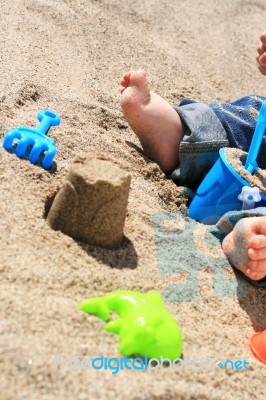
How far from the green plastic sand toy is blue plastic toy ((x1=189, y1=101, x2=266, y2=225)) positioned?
0.54 m

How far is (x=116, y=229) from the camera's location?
1.36 meters

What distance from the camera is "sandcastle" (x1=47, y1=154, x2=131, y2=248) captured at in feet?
4.22

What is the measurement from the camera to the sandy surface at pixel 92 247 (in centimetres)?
106

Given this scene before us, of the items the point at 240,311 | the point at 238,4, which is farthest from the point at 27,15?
the point at 240,311

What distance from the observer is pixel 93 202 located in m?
1.30

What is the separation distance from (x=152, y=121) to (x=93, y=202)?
0.61 metres

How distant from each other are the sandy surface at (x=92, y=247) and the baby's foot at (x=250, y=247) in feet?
0.16

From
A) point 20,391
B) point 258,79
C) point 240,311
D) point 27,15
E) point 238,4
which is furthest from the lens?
point 238,4

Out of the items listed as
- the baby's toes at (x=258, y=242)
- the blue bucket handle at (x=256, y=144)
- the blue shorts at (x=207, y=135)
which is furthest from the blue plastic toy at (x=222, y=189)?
the baby's toes at (x=258, y=242)

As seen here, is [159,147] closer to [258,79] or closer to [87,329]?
[87,329]

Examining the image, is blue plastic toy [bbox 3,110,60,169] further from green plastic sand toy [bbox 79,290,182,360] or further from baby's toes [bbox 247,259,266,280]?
baby's toes [bbox 247,259,266,280]

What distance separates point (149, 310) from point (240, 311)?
0.33m

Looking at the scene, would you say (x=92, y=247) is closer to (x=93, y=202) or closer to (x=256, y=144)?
(x=93, y=202)

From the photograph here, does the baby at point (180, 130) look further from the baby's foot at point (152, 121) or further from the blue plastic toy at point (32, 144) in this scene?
the blue plastic toy at point (32, 144)
